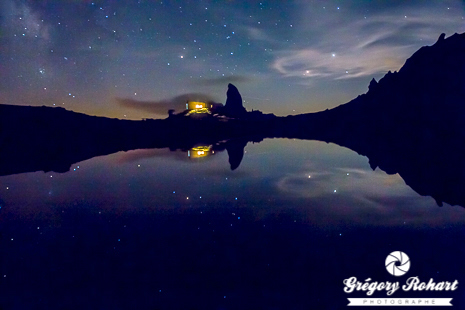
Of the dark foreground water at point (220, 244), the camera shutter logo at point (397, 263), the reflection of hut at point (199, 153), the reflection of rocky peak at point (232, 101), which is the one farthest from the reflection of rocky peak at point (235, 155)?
the reflection of rocky peak at point (232, 101)

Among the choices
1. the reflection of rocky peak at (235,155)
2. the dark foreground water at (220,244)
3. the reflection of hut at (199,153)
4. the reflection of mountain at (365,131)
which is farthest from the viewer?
the reflection of hut at (199,153)

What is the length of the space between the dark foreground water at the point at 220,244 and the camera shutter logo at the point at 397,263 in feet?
0.28

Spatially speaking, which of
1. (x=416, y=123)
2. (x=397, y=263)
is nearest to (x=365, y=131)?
(x=416, y=123)

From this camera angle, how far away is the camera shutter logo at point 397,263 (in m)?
3.38

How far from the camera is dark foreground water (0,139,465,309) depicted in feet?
9.95

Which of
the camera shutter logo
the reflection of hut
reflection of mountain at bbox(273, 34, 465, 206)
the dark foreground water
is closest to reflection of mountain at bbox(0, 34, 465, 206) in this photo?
reflection of mountain at bbox(273, 34, 465, 206)

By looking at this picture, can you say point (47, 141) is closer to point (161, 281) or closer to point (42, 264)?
point (42, 264)

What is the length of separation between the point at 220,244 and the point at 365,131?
129 ft

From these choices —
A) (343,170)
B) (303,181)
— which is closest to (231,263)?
(303,181)

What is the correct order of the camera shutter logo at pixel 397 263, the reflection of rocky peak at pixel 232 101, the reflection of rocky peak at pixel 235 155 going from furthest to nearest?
the reflection of rocky peak at pixel 232 101 → the reflection of rocky peak at pixel 235 155 → the camera shutter logo at pixel 397 263

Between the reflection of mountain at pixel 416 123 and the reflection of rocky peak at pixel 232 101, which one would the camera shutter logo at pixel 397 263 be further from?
the reflection of rocky peak at pixel 232 101

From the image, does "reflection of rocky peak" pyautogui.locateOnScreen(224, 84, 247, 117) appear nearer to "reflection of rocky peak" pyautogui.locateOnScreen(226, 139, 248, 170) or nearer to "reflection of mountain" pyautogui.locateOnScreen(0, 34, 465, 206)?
"reflection of mountain" pyautogui.locateOnScreen(0, 34, 465, 206)

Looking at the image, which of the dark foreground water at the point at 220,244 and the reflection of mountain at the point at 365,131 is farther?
the reflection of mountain at the point at 365,131

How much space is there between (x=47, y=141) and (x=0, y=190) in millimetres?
19239
